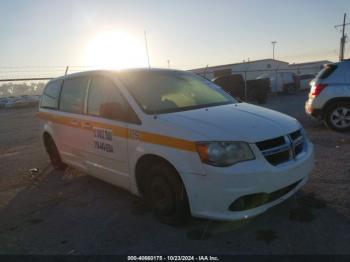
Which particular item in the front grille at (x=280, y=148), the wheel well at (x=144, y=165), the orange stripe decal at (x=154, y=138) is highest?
the orange stripe decal at (x=154, y=138)

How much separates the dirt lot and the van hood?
0.98m

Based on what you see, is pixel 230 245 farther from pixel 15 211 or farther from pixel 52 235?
pixel 15 211

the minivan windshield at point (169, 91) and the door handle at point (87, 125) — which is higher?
Answer: the minivan windshield at point (169, 91)

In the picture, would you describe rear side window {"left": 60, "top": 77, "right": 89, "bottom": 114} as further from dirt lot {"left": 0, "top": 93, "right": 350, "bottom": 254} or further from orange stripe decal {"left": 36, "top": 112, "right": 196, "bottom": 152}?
dirt lot {"left": 0, "top": 93, "right": 350, "bottom": 254}

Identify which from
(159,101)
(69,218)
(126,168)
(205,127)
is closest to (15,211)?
(69,218)

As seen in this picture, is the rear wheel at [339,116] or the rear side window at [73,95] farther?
the rear wheel at [339,116]

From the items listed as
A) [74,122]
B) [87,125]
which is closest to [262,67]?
[74,122]

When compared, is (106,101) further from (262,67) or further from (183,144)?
(262,67)

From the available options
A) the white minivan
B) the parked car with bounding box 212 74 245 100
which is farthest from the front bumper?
the parked car with bounding box 212 74 245 100

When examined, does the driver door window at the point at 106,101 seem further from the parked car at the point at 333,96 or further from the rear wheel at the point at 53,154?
the parked car at the point at 333,96

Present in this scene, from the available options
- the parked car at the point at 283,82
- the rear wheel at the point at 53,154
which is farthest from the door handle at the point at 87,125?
the parked car at the point at 283,82

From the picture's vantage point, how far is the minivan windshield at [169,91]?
3.93 metres

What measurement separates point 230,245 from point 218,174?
73 cm

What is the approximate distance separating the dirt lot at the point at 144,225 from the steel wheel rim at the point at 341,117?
285cm
